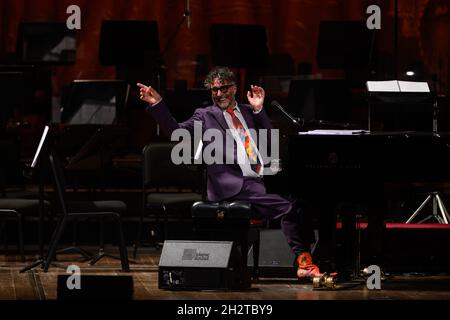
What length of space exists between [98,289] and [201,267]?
42.5 inches

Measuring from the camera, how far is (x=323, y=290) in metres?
5.55

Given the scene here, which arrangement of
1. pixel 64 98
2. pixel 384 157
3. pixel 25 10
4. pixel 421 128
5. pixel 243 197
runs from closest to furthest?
pixel 384 157, pixel 243 197, pixel 421 128, pixel 64 98, pixel 25 10

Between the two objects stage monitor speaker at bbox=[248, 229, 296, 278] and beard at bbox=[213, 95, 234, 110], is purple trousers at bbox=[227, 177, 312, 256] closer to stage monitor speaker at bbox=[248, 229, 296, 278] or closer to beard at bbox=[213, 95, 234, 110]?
stage monitor speaker at bbox=[248, 229, 296, 278]

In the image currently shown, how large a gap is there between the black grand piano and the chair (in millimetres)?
1810

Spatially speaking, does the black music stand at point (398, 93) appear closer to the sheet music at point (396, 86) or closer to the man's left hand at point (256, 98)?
the sheet music at point (396, 86)

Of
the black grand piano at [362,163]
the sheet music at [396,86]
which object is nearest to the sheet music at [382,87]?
the sheet music at [396,86]

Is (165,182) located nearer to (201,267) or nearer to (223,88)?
(223,88)

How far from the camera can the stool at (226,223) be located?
18.8 feet

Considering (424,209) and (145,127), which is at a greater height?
(145,127)

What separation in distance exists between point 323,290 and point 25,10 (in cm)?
580

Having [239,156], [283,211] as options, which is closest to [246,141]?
[239,156]

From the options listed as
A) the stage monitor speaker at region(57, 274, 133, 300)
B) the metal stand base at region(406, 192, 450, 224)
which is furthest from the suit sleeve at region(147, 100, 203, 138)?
the metal stand base at region(406, 192, 450, 224)

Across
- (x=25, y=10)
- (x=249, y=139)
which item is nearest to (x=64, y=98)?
(x=25, y=10)

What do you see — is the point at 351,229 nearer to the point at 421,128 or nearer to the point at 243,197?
the point at 243,197
